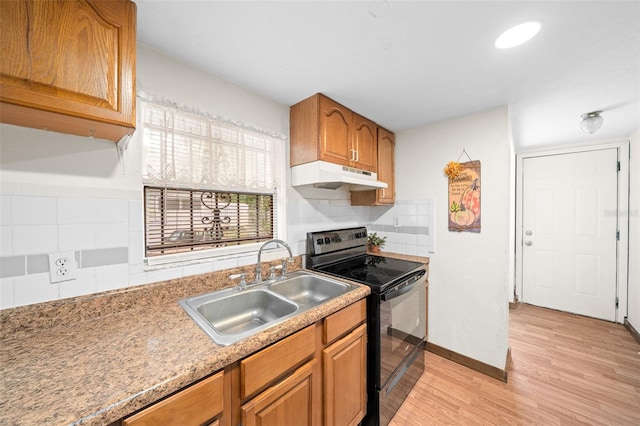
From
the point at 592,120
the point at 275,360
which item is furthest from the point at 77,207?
the point at 592,120

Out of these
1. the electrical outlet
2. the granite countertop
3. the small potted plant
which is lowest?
the granite countertop

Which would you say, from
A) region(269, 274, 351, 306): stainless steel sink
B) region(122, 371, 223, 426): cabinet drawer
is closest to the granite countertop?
region(122, 371, 223, 426): cabinet drawer

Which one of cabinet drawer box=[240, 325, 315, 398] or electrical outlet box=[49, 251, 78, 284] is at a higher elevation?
electrical outlet box=[49, 251, 78, 284]

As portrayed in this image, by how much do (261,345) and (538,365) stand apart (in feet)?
8.43

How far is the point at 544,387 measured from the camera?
6.01 ft

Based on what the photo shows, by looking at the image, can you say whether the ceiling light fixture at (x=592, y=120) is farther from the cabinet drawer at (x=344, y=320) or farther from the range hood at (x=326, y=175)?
the cabinet drawer at (x=344, y=320)

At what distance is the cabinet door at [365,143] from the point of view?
2.06 metres

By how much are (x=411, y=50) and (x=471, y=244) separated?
1.65 metres

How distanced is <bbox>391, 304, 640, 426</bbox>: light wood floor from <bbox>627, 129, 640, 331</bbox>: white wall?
310mm

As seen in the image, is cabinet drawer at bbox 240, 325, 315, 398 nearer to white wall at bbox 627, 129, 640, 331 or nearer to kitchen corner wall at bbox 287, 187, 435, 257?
kitchen corner wall at bbox 287, 187, 435, 257

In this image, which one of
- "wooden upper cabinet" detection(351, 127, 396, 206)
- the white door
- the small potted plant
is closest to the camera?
"wooden upper cabinet" detection(351, 127, 396, 206)

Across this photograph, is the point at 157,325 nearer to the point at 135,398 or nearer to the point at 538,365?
the point at 135,398

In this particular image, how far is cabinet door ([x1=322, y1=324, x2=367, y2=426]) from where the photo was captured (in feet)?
4.07

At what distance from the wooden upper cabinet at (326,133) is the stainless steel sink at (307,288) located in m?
0.88
